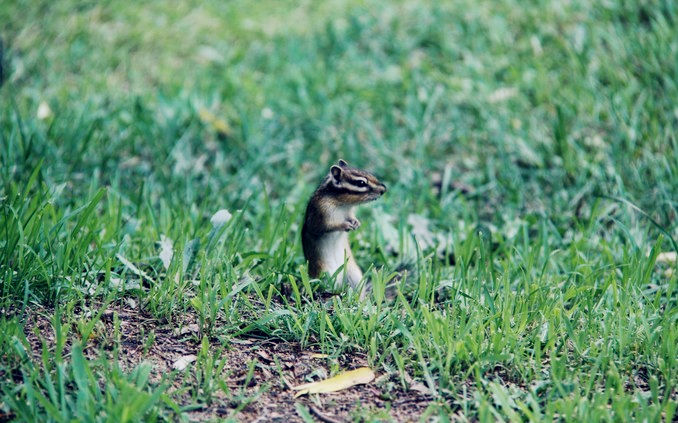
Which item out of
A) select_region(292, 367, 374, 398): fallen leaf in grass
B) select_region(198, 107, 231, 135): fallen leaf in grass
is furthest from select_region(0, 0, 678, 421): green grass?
select_region(292, 367, 374, 398): fallen leaf in grass

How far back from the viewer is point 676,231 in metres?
4.71

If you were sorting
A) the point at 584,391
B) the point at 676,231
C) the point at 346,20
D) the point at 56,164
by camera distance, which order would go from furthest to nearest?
the point at 346,20 → the point at 56,164 → the point at 676,231 → the point at 584,391

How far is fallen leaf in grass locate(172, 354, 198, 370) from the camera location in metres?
3.35

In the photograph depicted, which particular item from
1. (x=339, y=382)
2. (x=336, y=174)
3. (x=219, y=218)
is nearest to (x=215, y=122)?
(x=219, y=218)

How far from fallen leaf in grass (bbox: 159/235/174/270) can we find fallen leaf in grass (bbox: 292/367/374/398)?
96 cm

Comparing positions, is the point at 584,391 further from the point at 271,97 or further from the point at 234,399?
the point at 271,97

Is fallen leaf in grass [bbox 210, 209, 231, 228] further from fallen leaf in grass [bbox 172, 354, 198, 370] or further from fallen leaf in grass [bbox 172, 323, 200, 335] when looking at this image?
fallen leaf in grass [bbox 172, 354, 198, 370]

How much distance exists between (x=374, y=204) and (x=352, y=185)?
1.30m

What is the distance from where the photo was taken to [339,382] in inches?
131

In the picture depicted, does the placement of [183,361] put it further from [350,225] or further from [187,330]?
[350,225]

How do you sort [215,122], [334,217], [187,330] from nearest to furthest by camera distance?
[187,330]
[334,217]
[215,122]

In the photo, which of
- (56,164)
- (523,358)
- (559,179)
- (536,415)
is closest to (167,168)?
(56,164)

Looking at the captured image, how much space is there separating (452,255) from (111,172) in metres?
2.25

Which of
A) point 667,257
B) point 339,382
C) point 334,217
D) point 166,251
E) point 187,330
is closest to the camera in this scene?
point 339,382
